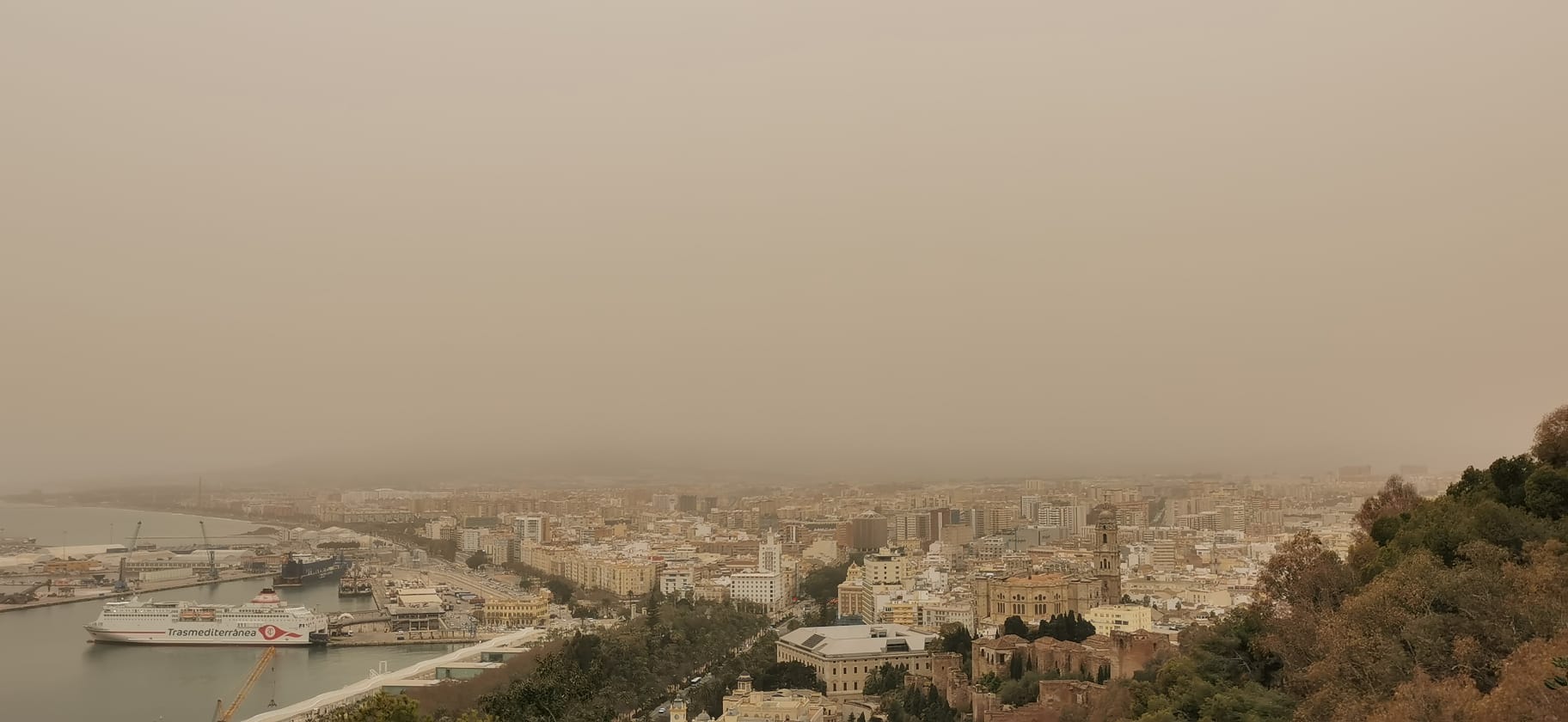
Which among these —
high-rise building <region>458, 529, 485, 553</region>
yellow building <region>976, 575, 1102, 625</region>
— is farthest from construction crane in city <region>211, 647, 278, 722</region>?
high-rise building <region>458, 529, 485, 553</region>

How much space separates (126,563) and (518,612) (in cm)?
1050

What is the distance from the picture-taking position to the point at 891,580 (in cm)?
2289

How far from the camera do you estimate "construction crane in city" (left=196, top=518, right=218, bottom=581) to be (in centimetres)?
2709

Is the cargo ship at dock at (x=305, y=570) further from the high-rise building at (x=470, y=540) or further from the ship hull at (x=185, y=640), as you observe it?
the ship hull at (x=185, y=640)

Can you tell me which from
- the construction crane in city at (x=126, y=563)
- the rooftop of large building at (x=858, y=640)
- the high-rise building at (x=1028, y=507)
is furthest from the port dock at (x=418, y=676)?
the high-rise building at (x=1028, y=507)

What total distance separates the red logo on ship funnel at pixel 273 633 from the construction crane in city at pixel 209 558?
8259mm

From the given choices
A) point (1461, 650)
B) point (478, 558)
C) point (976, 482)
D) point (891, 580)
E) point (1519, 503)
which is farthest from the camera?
point (976, 482)

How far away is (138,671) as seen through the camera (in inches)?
667

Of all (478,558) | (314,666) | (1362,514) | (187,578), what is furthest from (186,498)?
(1362,514)

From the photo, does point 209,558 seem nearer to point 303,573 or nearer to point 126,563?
point 126,563

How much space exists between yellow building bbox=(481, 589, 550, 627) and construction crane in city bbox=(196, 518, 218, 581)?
28.4ft

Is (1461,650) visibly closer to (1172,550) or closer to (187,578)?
(1172,550)

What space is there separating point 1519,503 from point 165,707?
14.4 m

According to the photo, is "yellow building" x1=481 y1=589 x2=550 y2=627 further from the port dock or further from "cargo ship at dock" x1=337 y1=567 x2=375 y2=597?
"cargo ship at dock" x1=337 y1=567 x2=375 y2=597
